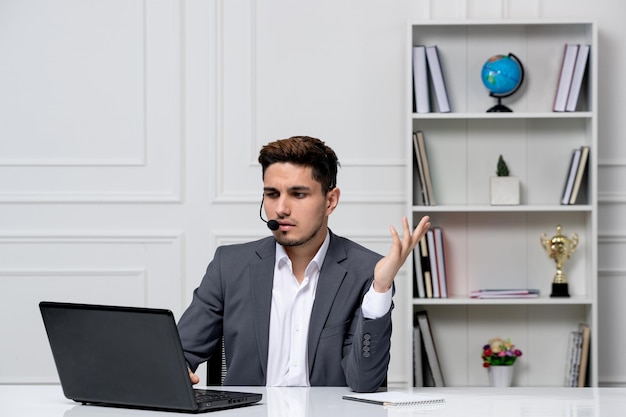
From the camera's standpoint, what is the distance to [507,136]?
13.0 feet

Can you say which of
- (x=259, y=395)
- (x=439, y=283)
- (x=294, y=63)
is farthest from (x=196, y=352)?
(x=294, y=63)

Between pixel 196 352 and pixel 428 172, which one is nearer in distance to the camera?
pixel 196 352

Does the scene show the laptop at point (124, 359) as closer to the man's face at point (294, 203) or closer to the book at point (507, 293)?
the man's face at point (294, 203)

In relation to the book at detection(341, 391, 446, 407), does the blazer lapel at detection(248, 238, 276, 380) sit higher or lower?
higher

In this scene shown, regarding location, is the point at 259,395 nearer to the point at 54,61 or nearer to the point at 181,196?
the point at 181,196

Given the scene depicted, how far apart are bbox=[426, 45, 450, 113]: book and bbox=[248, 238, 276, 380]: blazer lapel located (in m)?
1.63

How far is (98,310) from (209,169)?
2.27 meters

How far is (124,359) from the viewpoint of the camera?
69.6 inches

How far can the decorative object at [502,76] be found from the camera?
3.82m

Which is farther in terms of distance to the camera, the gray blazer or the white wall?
the white wall

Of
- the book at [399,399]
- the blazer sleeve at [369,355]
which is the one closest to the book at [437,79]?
the blazer sleeve at [369,355]

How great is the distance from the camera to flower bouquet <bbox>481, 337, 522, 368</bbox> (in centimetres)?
386

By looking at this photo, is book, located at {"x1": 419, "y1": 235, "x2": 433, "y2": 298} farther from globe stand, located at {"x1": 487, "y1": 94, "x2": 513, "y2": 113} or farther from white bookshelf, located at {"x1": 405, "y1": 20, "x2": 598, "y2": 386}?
globe stand, located at {"x1": 487, "y1": 94, "x2": 513, "y2": 113}

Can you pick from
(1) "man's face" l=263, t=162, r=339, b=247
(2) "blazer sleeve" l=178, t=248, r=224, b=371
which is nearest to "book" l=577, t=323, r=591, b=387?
(1) "man's face" l=263, t=162, r=339, b=247
